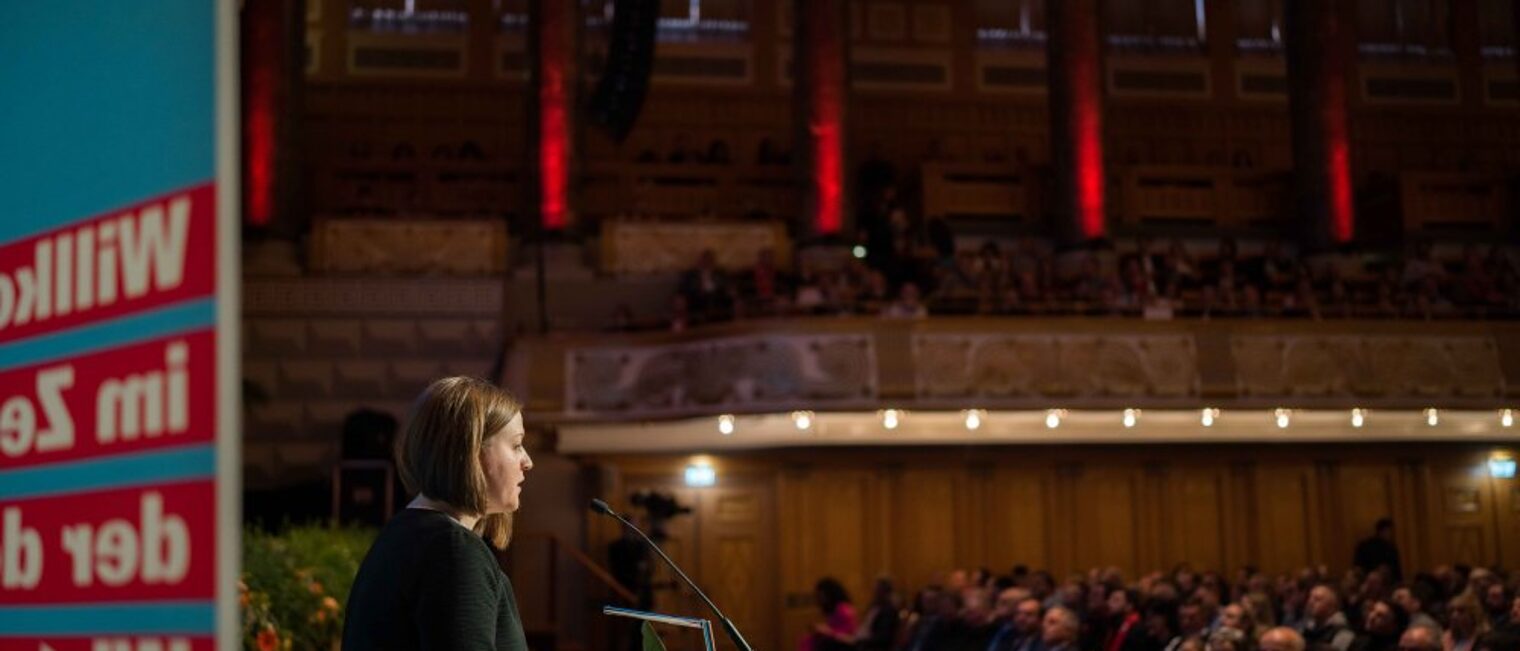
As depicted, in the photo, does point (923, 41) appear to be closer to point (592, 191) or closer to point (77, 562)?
point (592, 191)

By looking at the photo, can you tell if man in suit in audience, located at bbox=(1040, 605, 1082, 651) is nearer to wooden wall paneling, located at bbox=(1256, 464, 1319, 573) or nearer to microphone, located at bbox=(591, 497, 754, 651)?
microphone, located at bbox=(591, 497, 754, 651)

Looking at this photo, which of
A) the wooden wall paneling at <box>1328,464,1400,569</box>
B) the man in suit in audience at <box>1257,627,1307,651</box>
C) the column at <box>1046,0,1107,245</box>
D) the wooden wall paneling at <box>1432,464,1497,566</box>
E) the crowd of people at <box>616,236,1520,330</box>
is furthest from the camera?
the column at <box>1046,0,1107,245</box>

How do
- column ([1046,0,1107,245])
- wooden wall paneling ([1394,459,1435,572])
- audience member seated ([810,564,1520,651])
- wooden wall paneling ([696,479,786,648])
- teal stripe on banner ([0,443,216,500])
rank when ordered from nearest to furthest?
teal stripe on banner ([0,443,216,500]) < audience member seated ([810,564,1520,651]) < wooden wall paneling ([696,479,786,648]) < wooden wall paneling ([1394,459,1435,572]) < column ([1046,0,1107,245])

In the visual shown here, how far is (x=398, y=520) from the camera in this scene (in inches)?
94.7

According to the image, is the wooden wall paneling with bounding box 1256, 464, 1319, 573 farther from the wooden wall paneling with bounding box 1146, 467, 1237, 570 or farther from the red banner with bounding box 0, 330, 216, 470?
the red banner with bounding box 0, 330, 216, 470

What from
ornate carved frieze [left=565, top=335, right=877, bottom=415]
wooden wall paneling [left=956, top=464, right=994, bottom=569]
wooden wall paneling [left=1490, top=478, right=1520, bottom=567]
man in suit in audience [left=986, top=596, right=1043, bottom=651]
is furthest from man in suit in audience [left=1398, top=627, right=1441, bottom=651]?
wooden wall paneling [left=1490, top=478, right=1520, bottom=567]

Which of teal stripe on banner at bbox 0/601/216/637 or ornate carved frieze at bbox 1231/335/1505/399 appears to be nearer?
teal stripe on banner at bbox 0/601/216/637

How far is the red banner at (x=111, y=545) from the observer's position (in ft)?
4.62

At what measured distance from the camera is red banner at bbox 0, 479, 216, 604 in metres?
1.41

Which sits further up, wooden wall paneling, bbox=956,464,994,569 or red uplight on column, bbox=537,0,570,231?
red uplight on column, bbox=537,0,570,231

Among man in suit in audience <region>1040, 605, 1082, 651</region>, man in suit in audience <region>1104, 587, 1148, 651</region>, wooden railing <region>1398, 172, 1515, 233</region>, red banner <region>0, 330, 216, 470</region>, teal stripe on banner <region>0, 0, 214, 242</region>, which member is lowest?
man in suit in audience <region>1104, 587, 1148, 651</region>

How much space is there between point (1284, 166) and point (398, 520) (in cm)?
2198

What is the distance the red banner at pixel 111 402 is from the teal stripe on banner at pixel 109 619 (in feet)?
0.46

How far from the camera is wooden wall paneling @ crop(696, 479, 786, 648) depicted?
1554 centimetres
